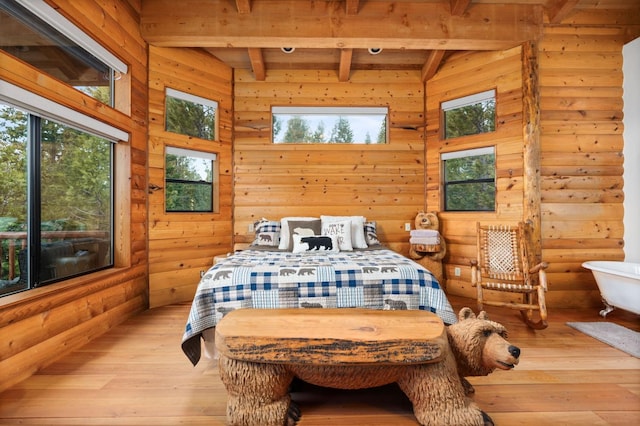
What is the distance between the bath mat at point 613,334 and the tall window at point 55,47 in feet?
16.0

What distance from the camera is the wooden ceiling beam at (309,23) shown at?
2951 millimetres

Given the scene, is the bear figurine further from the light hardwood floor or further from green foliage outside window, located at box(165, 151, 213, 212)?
green foliage outside window, located at box(165, 151, 213, 212)

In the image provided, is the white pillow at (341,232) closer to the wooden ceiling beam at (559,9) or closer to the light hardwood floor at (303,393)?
the light hardwood floor at (303,393)

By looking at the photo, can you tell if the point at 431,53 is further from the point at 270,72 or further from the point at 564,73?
the point at 270,72

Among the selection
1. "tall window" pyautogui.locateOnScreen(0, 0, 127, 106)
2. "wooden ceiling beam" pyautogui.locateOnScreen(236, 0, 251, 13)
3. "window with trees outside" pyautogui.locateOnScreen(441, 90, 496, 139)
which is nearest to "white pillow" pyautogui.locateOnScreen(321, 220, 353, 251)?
"window with trees outside" pyautogui.locateOnScreen(441, 90, 496, 139)

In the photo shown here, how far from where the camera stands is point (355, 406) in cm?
157

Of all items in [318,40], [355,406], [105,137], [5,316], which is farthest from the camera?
[318,40]

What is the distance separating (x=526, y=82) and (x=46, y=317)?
5.02 m

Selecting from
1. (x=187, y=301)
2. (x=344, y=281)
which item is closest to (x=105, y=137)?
(x=187, y=301)

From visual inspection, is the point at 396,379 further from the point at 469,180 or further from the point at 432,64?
the point at 432,64

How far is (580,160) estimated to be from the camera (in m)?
3.14

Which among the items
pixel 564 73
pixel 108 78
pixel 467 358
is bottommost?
pixel 467 358

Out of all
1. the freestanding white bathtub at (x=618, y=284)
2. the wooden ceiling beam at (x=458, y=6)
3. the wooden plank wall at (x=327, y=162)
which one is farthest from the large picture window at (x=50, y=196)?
the freestanding white bathtub at (x=618, y=284)

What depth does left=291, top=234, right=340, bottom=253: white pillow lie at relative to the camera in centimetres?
290
